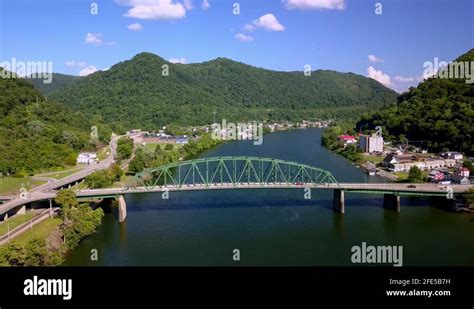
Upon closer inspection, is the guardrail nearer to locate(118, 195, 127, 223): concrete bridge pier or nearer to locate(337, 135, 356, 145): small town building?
locate(118, 195, 127, 223): concrete bridge pier

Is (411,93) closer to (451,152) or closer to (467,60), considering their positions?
(467,60)

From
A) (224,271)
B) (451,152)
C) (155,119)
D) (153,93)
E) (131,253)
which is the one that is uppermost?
(153,93)

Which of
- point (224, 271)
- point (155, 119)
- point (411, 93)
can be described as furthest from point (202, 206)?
point (155, 119)

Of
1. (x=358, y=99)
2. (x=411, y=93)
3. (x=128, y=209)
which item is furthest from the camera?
(x=358, y=99)

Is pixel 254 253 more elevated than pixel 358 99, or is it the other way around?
pixel 358 99

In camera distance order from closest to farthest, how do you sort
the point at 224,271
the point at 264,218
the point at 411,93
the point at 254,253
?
the point at 224,271, the point at 254,253, the point at 264,218, the point at 411,93

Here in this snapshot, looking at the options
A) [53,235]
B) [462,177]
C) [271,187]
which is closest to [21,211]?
[53,235]

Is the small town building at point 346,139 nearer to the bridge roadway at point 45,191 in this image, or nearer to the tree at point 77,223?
the bridge roadway at point 45,191
